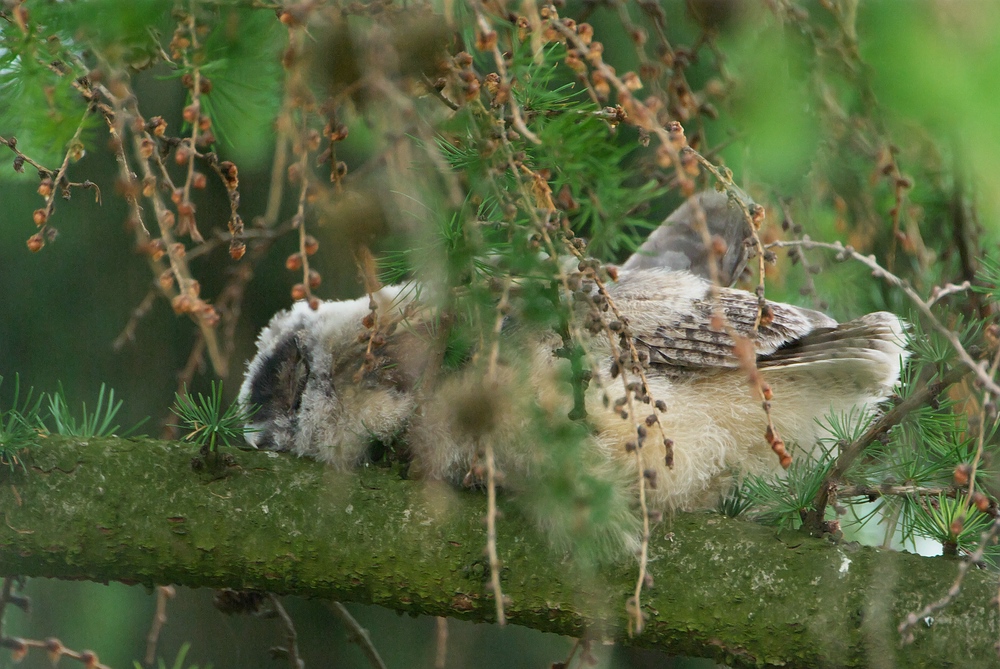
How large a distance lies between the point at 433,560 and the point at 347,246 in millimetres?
717

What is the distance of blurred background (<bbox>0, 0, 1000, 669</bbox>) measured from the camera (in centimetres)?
157

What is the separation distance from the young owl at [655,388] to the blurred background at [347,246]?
0.72ft

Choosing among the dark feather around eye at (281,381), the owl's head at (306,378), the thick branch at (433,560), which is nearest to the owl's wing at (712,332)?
the thick branch at (433,560)

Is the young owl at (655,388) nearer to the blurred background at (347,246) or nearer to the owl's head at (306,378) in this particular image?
the owl's head at (306,378)

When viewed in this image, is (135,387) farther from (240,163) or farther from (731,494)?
(731,494)

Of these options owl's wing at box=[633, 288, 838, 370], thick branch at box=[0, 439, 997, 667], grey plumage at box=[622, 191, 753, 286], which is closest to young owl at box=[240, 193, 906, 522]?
owl's wing at box=[633, 288, 838, 370]

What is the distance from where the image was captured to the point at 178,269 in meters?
1.15

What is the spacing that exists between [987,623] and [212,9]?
5.45ft

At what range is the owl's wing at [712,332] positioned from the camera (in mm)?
1920

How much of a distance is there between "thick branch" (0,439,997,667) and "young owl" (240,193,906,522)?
0.41 feet

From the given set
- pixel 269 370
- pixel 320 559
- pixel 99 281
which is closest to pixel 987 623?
pixel 320 559

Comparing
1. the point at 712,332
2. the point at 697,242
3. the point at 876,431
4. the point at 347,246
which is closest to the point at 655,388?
the point at 712,332

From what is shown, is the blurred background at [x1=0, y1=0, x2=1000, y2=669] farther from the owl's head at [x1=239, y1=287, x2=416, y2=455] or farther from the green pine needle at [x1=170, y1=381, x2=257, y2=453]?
the green pine needle at [x1=170, y1=381, x2=257, y2=453]

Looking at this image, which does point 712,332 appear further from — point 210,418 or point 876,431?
point 210,418
